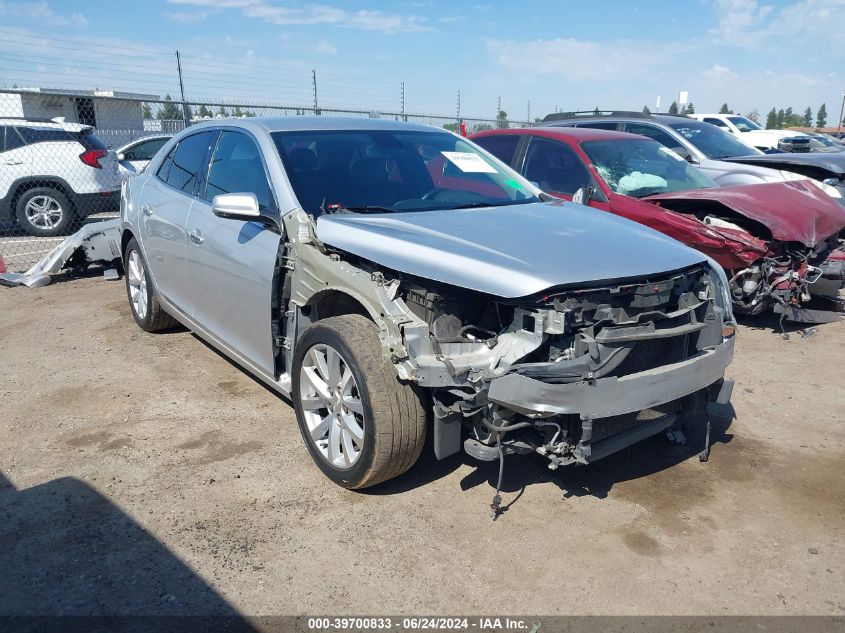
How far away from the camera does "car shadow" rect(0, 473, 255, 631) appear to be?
2.63 metres

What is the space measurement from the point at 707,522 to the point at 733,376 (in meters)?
2.25

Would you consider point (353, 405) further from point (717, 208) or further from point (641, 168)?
point (641, 168)

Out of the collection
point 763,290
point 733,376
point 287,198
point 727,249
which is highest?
point 287,198

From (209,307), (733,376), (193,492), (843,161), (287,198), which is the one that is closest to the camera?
(193,492)

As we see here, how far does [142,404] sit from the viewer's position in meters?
4.56

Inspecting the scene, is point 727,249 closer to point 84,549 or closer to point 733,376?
point 733,376

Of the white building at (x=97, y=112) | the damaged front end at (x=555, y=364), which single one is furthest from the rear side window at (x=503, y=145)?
the white building at (x=97, y=112)

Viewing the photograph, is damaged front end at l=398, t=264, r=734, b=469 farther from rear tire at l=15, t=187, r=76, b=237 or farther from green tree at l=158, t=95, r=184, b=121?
green tree at l=158, t=95, r=184, b=121

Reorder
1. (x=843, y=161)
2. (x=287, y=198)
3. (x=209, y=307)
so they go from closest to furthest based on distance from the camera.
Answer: (x=287, y=198) < (x=209, y=307) < (x=843, y=161)

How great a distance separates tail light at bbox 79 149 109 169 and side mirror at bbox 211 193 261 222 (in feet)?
26.4

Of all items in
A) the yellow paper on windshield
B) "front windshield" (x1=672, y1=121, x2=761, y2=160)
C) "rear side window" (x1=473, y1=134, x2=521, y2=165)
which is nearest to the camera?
the yellow paper on windshield

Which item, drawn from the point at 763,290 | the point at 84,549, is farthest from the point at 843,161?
the point at 84,549

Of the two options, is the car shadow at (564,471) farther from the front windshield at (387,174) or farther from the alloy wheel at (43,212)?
the alloy wheel at (43,212)

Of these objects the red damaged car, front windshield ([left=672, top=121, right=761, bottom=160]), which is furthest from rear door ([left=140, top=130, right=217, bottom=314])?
front windshield ([left=672, top=121, right=761, bottom=160])
